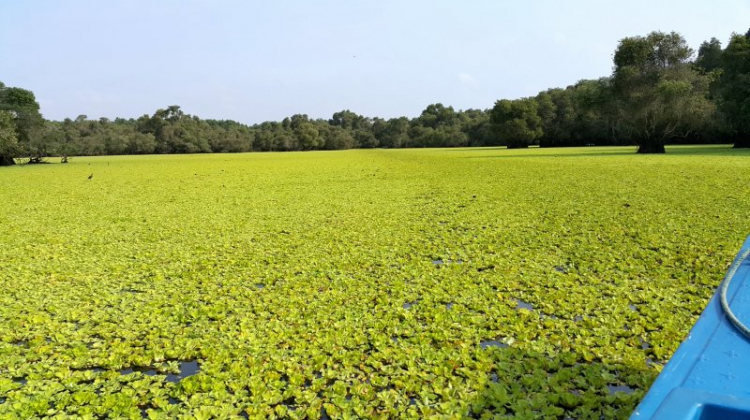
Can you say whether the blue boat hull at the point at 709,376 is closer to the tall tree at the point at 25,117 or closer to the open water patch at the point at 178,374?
the open water patch at the point at 178,374

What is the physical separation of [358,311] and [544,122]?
54.8 meters

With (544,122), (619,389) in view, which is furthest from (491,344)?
(544,122)

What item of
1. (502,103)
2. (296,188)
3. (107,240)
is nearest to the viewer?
(107,240)

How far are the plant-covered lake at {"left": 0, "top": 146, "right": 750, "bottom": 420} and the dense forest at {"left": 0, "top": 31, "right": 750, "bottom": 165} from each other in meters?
19.8

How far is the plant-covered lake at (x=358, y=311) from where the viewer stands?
87.0 inches

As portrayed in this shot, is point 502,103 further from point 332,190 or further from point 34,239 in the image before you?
point 34,239

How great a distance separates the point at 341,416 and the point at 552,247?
3616 mm

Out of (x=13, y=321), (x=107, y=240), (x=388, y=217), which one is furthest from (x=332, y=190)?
(x=13, y=321)

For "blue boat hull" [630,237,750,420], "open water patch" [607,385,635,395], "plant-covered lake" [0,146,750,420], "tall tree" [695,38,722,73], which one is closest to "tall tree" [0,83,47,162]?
"plant-covered lake" [0,146,750,420]

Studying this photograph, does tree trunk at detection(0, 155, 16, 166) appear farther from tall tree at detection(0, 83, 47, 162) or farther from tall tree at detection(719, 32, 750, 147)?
tall tree at detection(719, 32, 750, 147)

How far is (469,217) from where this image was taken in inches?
275

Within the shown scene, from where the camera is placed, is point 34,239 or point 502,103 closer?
point 34,239

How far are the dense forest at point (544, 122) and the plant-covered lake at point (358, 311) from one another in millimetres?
19833

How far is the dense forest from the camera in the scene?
940 inches
